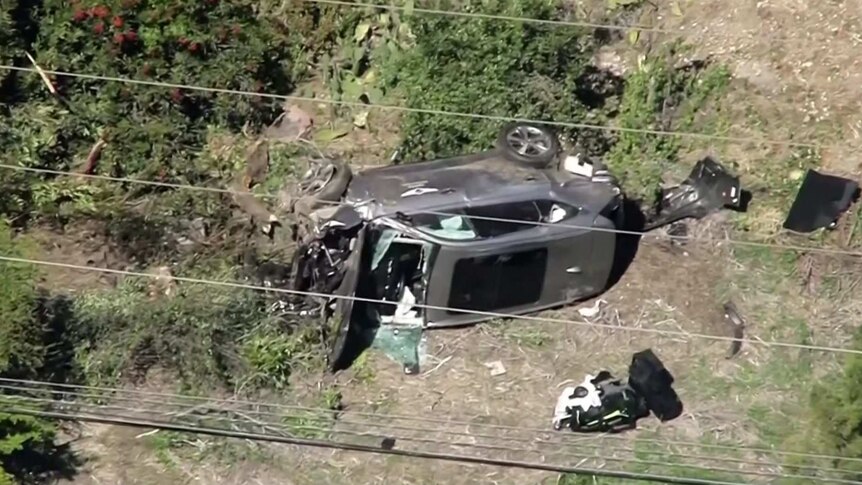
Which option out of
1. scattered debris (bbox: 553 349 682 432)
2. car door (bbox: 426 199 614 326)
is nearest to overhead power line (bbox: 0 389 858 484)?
scattered debris (bbox: 553 349 682 432)

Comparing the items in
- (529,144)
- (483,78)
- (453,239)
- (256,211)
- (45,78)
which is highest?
(483,78)

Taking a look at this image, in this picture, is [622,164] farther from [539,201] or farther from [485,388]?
[485,388]

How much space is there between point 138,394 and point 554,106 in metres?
4.09

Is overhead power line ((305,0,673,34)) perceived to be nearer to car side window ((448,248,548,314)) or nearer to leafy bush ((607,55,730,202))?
leafy bush ((607,55,730,202))

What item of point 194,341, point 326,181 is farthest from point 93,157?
point 194,341

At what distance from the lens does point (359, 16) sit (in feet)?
38.5

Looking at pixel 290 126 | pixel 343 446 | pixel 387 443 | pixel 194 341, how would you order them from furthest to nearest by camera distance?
pixel 290 126 < pixel 194 341 < pixel 387 443 < pixel 343 446

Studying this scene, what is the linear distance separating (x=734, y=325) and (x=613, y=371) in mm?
1052

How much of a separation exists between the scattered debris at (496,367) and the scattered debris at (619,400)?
0.49 m

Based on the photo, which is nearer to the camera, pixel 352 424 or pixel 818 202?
pixel 352 424

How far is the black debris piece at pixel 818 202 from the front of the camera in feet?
34.7

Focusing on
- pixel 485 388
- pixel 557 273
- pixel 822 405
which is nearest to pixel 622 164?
pixel 557 273

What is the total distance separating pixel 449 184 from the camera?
991 cm

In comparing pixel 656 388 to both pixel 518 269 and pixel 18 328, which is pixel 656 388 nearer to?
pixel 518 269
